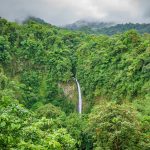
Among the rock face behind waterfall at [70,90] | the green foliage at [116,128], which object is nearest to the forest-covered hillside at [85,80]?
the green foliage at [116,128]

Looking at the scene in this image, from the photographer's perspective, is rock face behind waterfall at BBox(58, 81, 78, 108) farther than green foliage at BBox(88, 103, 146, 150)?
Yes

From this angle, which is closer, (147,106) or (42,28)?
(147,106)

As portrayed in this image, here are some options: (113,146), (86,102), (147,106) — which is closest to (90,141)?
(147,106)

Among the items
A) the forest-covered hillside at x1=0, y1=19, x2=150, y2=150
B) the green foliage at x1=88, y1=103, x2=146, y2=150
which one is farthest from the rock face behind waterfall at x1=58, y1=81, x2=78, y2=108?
the green foliage at x1=88, y1=103, x2=146, y2=150

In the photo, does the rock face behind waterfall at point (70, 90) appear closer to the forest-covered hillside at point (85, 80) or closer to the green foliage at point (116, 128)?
the forest-covered hillside at point (85, 80)

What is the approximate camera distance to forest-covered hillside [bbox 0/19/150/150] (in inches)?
1102

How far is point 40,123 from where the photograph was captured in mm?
9508

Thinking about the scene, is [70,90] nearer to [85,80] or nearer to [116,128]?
[85,80]

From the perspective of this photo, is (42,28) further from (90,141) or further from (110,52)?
(90,141)

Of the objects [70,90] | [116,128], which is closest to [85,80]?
[70,90]

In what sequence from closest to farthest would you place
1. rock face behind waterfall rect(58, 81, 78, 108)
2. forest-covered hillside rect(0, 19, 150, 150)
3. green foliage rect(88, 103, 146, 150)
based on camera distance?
green foliage rect(88, 103, 146, 150) → forest-covered hillside rect(0, 19, 150, 150) → rock face behind waterfall rect(58, 81, 78, 108)

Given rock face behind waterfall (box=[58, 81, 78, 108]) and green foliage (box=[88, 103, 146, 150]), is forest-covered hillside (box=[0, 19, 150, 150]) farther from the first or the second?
rock face behind waterfall (box=[58, 81, 78, 108])

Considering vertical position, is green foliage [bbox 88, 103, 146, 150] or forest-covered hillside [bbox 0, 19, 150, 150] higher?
forest-covered hillside [bbox 0, 19, 150, 150]

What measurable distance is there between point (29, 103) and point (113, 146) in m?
39.8
